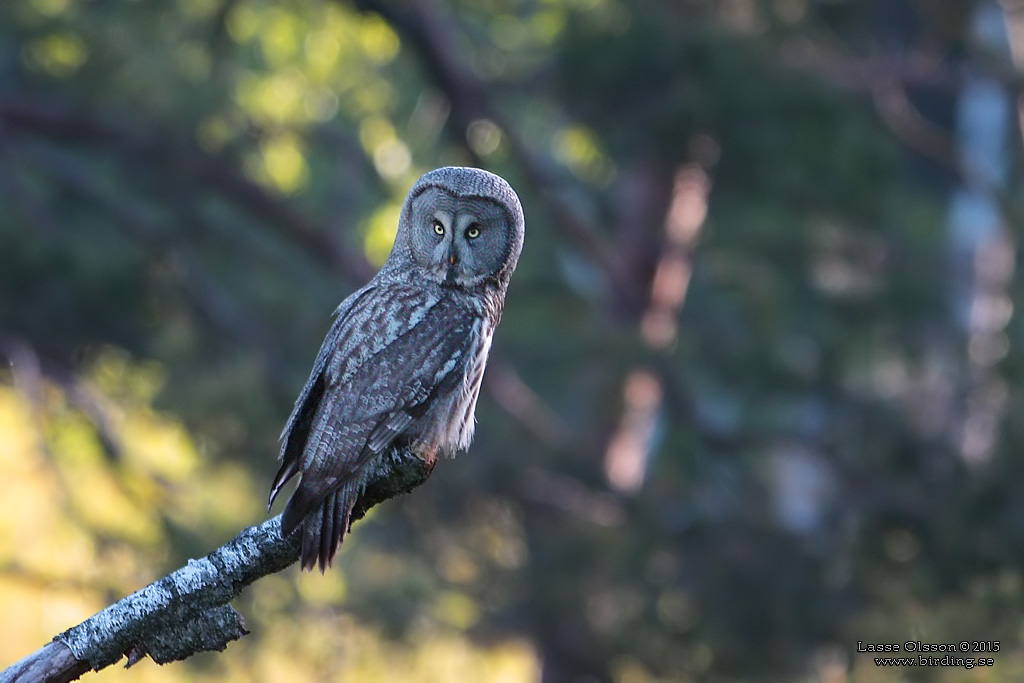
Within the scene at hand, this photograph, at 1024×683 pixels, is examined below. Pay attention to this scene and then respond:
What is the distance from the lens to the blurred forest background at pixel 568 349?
871cm

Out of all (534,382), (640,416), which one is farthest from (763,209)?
(534,382)

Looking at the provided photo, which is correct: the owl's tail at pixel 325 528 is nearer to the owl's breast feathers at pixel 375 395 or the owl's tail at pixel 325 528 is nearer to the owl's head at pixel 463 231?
the owl's breast feathers at pixel 375 395

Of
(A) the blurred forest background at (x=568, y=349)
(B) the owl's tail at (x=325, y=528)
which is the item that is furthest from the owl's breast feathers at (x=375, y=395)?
(A) the blurred forest background at (x=568, y=349)

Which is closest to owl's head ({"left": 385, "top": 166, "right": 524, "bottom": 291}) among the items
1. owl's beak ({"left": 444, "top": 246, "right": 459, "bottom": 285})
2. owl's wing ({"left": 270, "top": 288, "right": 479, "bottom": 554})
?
owl's beak ({"left": 444, "top": 246, "right": 459, "bottom": 285})

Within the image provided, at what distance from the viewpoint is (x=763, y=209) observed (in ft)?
33.1

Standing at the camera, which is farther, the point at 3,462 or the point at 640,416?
the point at 640,416

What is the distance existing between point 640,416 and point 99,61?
4.75 meters

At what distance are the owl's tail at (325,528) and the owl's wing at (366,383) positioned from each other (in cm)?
2

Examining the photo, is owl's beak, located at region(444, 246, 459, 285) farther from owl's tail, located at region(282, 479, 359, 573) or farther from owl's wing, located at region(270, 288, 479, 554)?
owl's tail, located at region(282, 479, 359, 573)

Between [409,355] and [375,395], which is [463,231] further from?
[375,395]

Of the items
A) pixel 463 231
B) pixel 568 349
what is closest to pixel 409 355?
pixel 463 231

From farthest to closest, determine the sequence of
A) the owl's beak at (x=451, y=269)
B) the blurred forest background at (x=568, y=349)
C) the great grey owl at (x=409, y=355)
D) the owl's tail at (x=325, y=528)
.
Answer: the blurred forest background at (x=568, y=349) → the owl's beak at (x=451, y=269) → the great grey owl at (x=409, y=355) → the owl's tail at (x=325, y=528)

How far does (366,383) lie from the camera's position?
12.4ft

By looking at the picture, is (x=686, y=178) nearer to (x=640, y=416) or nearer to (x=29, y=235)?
(x=640, y=416)
